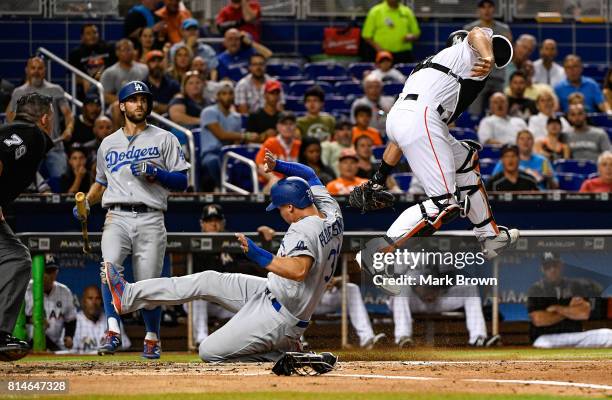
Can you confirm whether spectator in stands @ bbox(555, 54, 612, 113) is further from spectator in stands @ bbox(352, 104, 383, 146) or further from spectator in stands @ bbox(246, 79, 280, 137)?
spectator in stands @ bbox(246, 79, 280, 137)

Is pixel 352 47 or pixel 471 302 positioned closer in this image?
pixel 471 302

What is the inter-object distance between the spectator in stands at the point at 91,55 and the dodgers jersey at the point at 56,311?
473 cm

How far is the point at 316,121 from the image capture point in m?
15.2

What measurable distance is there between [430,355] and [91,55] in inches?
289

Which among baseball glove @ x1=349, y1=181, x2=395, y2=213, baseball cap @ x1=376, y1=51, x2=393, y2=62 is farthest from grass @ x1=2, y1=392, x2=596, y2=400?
baseball cap @ x1=376, y1=51, x2=393, y2=62

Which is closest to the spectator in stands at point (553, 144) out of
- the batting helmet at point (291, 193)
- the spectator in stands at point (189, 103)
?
the spectator in stands at point (189, 103)

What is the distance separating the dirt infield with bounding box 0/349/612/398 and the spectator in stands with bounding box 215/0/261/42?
28.1 ft

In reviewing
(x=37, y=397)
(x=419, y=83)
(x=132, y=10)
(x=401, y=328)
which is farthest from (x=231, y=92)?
(x=37, y=397)

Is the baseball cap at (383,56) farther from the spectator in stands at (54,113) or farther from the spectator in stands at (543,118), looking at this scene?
the spectator in stands at (54,113)

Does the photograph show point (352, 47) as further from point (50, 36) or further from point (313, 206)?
point (313, 206)

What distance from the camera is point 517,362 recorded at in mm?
9711

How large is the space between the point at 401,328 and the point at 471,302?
70 centimetres

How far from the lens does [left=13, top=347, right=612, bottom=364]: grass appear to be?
10.5m

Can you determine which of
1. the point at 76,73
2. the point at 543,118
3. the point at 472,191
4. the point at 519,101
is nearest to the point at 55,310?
the point at 472,191
